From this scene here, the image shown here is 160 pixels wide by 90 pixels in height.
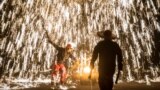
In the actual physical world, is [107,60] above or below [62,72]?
below

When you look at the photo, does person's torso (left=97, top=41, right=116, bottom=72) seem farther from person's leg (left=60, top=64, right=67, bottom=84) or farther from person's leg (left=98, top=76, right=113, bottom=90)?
person's leg (left=60, top=64, right=67, bottom=84)

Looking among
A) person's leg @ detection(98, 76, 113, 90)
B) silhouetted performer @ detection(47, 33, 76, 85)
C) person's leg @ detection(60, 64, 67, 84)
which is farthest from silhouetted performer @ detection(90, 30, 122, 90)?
person's leg @ detection(60, 64, 67, 84)

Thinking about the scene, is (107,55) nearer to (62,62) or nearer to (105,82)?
(105,82)

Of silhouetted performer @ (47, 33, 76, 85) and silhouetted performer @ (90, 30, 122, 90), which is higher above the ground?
silhouetted performer @ (47, 33, 76, 85)

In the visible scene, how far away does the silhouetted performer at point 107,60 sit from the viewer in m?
9.90

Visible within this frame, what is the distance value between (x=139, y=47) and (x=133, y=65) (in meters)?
2.09

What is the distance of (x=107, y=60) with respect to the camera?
33.0 ft

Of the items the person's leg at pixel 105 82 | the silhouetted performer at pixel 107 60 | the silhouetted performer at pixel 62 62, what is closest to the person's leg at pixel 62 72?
the silhouetted performer at pixel 62 62

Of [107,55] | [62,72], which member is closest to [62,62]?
[62,72]

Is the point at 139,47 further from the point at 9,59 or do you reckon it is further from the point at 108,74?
the point at 108,74

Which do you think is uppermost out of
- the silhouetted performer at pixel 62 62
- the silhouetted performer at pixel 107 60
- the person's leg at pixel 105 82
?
the silhouetted performer at pixel 62 62

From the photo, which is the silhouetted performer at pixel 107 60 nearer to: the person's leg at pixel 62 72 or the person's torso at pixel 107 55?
the person's torso at pixel 107 55

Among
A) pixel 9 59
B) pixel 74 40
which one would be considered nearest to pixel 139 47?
pixel 9 59

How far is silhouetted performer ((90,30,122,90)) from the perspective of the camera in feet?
32.5
